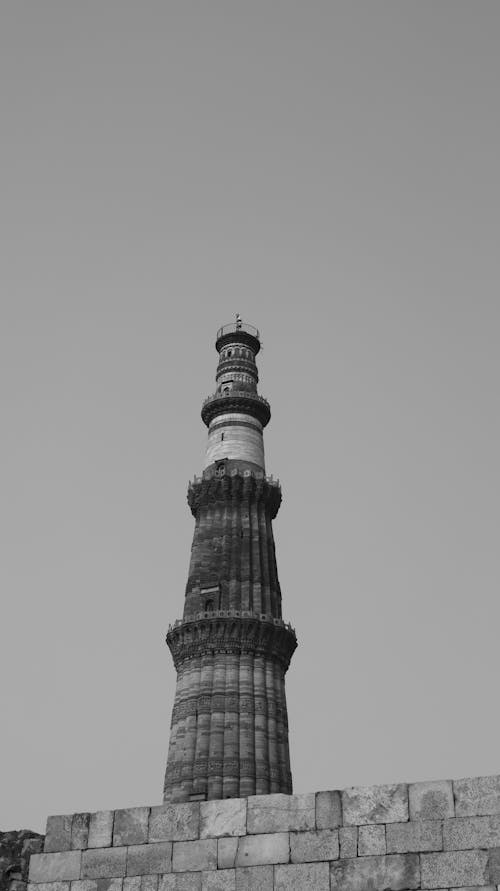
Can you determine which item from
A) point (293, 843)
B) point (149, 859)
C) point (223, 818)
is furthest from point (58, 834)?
point (293, 843)

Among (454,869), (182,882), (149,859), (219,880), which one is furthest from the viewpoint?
(149,859)

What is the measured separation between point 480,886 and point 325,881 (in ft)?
6.24

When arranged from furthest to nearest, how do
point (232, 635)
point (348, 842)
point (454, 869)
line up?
point (232, 635)
point (348, 842)
point (454, 869)

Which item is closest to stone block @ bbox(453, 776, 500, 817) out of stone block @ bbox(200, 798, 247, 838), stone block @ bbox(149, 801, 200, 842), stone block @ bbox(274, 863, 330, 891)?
stone block @ bbox(274, 863, 330, 891)

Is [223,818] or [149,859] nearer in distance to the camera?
[223,818]

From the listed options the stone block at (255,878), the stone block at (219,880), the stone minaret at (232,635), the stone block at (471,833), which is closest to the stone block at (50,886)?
the stone block at (219,880)

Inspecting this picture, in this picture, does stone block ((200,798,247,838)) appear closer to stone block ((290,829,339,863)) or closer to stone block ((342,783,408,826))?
stone block ((290,829,339,863))

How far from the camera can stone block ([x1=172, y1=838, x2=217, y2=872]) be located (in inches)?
540

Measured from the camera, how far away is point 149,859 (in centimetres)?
1409

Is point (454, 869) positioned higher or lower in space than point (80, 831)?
lower

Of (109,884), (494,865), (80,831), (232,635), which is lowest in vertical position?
(494,865)

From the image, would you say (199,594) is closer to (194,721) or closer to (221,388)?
(194,721)

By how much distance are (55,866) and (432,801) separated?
17.6 ft

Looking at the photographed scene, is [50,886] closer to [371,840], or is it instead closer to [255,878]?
[255,878]
